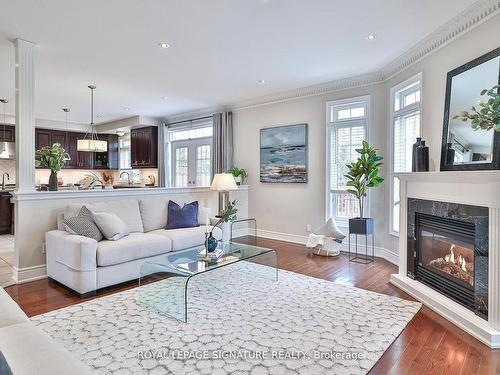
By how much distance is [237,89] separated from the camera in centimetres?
572

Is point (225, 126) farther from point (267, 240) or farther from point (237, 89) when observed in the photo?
point (267, 240)

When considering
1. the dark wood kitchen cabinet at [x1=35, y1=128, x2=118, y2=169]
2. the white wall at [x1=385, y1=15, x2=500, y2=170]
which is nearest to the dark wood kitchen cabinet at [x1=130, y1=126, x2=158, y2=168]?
the dark wood kitchen cabinet at [x1=35, y1=128, x2=118, y2=169]

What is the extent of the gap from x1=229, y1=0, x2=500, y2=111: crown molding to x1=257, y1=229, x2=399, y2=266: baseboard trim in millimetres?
2625

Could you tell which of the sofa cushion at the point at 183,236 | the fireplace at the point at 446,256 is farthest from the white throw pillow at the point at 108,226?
the fireplace at the point at 446,256

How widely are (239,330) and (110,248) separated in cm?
173

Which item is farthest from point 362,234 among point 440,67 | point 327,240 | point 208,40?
point 208,40

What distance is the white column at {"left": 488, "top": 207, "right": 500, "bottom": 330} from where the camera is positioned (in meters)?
2.38

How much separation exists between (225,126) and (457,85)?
177 inches

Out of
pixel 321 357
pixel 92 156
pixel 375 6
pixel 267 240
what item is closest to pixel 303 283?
pixel 321 357

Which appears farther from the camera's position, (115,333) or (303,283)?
(303,283)

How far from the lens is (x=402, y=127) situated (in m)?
4.48

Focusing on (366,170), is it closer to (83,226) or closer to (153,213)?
(153,213)

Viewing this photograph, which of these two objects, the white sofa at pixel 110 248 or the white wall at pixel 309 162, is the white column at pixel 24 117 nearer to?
the white sofa at pixel 110 248

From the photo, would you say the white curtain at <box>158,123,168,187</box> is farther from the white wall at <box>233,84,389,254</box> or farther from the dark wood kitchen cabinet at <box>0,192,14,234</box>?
the dark wood kitchen cabinet at <box>0,192,14,234</box>
